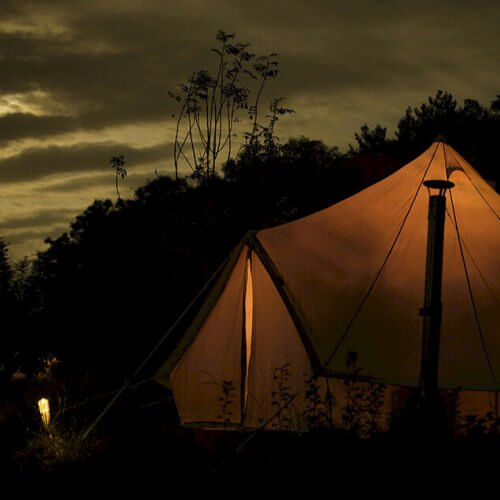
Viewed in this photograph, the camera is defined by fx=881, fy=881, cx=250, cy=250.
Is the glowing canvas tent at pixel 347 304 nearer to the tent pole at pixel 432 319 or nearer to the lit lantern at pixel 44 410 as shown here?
the tent pole at pixel 432 319

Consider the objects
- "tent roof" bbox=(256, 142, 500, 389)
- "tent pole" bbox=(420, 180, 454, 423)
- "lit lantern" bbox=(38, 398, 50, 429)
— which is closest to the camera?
"tent pole" bbox=(420, 180, 454, 423)

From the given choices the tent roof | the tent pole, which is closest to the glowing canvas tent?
the tent roof

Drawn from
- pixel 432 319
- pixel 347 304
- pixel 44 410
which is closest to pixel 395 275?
pixel 347 304

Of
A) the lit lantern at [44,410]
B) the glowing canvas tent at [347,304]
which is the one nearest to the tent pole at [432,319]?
the glowing canvas tent at [347,304]

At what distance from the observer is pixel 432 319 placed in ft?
20.3

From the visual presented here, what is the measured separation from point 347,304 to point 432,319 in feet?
5.18

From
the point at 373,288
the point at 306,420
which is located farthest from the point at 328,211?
the point at 306,420

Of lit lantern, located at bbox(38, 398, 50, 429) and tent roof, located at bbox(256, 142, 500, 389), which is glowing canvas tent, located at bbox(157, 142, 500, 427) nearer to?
tent roof, located at bbox(256, 142, 500, 389)

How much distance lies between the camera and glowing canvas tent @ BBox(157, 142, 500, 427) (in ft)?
24.1

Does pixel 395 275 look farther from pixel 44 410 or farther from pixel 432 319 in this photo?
pixel 44 410

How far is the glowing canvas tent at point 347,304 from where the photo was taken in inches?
289

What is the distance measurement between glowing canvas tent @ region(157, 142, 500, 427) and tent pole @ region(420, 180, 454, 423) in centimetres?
94

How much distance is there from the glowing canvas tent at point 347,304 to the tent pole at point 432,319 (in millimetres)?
936

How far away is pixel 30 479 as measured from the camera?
283 inches
